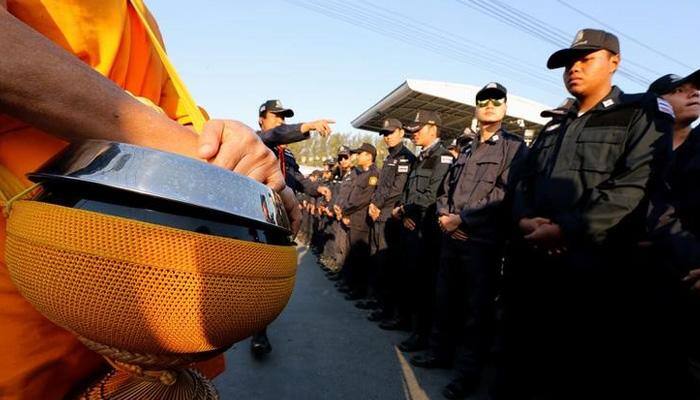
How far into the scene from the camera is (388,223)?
5.61 metres

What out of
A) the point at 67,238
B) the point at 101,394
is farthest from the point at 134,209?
the point at 101,394

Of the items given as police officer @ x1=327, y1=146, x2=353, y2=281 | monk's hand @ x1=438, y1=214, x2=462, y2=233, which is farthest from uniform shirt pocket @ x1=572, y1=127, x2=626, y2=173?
police officer @ x1=327, y1=146, x2=353, y2=281

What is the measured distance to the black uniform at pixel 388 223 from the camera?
5316 mm

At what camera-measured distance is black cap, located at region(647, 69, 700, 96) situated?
305 centimetres

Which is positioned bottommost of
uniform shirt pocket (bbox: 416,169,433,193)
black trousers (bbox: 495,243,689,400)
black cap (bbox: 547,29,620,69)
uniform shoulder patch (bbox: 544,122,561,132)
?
black trousers (bbox: 495,243,689,400)

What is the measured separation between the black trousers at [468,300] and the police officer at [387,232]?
1485 mm

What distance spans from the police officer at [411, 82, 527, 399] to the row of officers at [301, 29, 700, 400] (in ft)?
0.04

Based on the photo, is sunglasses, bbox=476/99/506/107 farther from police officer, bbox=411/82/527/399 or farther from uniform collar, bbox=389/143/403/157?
uniform collar, bbox=389/143/403/157

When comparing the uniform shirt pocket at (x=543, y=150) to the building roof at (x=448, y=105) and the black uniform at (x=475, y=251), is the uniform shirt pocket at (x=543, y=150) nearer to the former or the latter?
the black uniform at (x=475, y=251)

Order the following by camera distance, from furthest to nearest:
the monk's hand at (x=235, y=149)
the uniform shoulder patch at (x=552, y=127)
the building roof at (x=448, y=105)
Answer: the building roof at (x=448, y=105) → the uniform shoulder patch at (x=552, y=127) → the monk's hand at (x=235, y=149)

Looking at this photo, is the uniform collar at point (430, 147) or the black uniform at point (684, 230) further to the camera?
the uniform collar at point (430, 147)

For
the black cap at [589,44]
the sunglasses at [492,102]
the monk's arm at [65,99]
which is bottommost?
the monk's arm at [65,99]

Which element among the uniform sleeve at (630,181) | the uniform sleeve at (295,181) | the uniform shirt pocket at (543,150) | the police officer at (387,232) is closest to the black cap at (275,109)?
the uniform sleeve at (295,181)

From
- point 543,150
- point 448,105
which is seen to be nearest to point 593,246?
point 543,150
